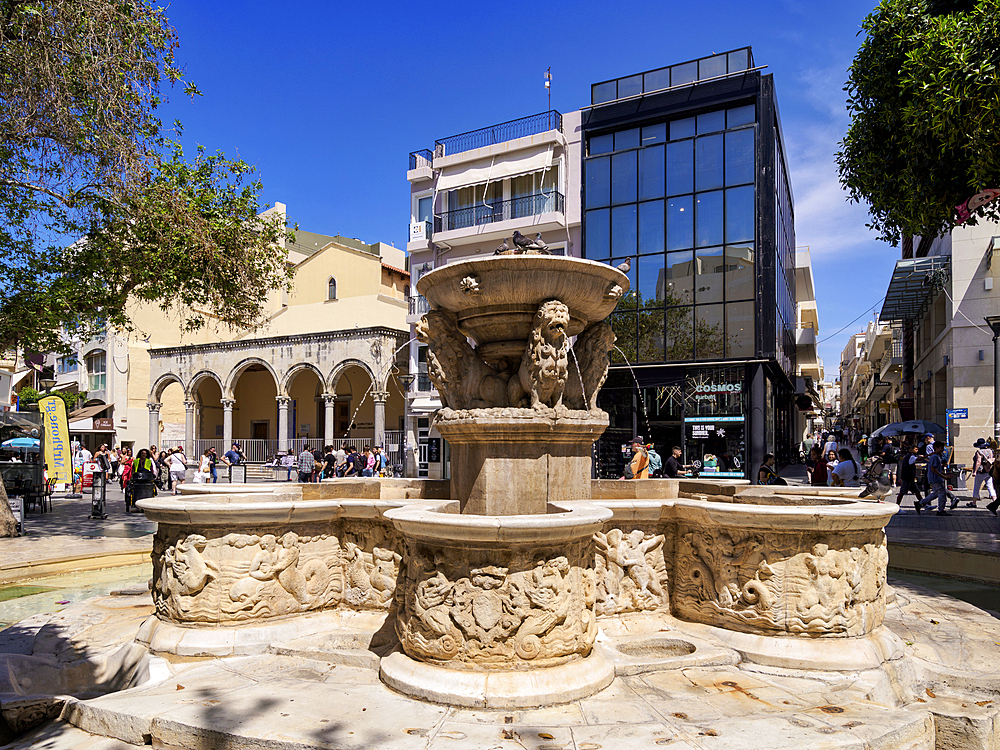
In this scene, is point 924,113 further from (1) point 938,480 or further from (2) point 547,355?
(1) point 938,480

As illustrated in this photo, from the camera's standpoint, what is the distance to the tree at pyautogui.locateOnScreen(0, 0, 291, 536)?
9281 mm

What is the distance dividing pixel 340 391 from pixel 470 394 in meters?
32.1

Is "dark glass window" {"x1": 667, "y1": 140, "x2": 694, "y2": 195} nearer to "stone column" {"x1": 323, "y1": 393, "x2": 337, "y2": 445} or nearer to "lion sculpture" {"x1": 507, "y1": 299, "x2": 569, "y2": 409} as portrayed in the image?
"stone column" {"x1": 323, "y1": 393, "x2": 337, "y2": 445}

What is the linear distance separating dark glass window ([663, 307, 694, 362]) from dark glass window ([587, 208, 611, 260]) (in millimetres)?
3334

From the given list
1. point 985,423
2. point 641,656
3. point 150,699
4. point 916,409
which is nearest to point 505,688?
point 641,656

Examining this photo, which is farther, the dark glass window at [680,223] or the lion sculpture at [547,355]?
the dark glass window at [680,223]

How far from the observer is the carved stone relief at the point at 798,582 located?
4312 millimetres

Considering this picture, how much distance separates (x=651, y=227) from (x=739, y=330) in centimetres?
469

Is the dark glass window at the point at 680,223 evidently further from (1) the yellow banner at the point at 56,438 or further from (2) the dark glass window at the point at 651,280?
(1) the yellow banner at the point at 56,438

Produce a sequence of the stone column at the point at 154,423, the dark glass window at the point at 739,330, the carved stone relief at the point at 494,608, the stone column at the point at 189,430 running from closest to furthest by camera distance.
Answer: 1. the carved stone relief at the point at 494,608
2. the dark glass window at the point at 739,330
3. the stone column at the point at 189,430
4. the stone column at the point at 154,423

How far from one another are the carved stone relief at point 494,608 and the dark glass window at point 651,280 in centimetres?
2042

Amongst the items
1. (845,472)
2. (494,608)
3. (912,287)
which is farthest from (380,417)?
Answer: (494,608)

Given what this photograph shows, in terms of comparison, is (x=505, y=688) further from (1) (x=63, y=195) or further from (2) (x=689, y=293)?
(2) (x=689, y=293)

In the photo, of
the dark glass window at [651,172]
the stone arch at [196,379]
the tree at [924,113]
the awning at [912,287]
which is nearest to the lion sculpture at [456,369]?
the tree at [924,113]
